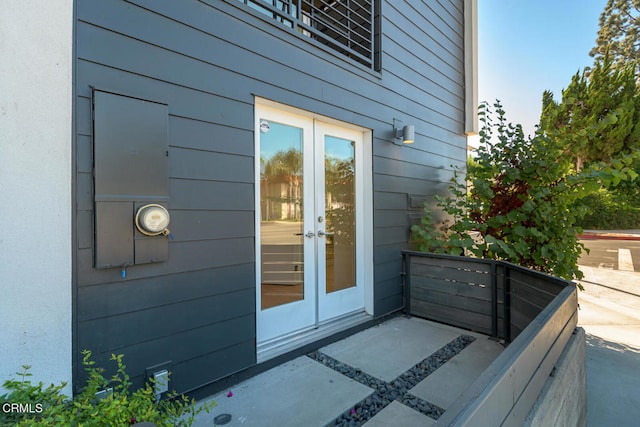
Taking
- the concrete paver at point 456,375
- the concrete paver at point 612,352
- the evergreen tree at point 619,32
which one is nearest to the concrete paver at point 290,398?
the concrete paver at point 456,375

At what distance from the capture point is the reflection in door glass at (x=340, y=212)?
303cm

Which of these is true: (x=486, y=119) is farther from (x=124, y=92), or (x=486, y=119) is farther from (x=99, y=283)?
(x=99, y=283)

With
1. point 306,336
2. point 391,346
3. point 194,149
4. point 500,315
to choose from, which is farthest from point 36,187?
point 500,315

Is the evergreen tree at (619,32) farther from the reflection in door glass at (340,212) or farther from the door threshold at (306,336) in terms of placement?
the door threshold at (306,336)

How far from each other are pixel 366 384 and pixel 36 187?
2210 millimetres

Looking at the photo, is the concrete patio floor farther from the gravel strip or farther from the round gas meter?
the round gas meter

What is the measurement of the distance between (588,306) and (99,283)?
5411mm

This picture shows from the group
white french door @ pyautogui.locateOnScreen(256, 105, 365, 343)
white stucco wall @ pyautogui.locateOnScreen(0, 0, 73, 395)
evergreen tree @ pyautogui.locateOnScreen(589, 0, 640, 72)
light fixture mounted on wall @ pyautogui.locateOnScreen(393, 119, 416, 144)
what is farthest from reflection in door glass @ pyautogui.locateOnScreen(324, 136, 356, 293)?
evergreen tree @ pyautogui.locateOnScreen(589, 0, 640, 72)

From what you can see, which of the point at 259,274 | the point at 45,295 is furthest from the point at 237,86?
the point at 45,295

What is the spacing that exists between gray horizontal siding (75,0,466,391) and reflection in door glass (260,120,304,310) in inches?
9.2

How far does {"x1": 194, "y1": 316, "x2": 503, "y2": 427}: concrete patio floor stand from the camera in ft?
6.08

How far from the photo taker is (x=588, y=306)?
4.17 metres

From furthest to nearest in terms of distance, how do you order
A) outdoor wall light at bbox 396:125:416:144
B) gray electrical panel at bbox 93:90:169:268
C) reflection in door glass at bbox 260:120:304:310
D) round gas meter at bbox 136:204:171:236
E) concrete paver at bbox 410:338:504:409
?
outdoor wall light at bbox 396:125:416:144, reflection in door glass at bbox 260:120:304:310, concrete paver at bbox 410:338:504:409, round gas meter at bbox 136:204:171:236, gray electrical panel at bbox 93:90:169:268

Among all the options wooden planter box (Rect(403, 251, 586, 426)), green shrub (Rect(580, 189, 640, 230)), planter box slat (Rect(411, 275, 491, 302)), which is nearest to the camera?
wooden planter box (Rect(403, 251, 586, 426))
